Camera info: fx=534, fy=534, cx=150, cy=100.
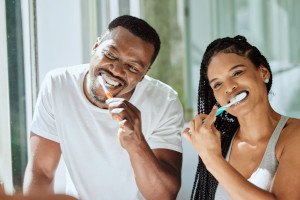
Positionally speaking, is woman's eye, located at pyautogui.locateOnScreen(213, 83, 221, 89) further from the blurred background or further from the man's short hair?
the blurred background

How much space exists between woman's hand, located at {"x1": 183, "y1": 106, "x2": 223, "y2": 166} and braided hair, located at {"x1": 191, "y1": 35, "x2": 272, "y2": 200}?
0.21 m

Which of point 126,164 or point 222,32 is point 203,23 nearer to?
point 222,32

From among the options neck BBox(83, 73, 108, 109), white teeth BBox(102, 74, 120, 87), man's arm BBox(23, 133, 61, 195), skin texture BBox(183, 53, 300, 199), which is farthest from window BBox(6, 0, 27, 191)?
skin texture BBox(183, 53, 300, 199)

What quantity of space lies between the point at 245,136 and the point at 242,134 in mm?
12

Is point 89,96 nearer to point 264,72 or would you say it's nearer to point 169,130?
point 169,130

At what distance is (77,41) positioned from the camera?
169cm

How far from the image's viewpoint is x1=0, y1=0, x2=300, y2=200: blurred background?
1.53m

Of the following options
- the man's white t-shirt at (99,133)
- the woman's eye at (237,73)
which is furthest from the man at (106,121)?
the woman's eye at (237,73)

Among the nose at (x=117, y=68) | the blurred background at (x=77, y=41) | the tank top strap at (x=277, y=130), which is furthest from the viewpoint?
the blurred background at (x=77, y=41)

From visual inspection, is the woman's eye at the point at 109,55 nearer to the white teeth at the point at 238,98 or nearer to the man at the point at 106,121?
the man at the point at 106,121

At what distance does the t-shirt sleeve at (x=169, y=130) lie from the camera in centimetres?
131

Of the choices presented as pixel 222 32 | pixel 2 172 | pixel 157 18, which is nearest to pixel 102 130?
A: pixel 2 172

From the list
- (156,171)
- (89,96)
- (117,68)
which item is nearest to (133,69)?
(117,68)

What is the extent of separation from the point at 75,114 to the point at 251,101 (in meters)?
0.47
